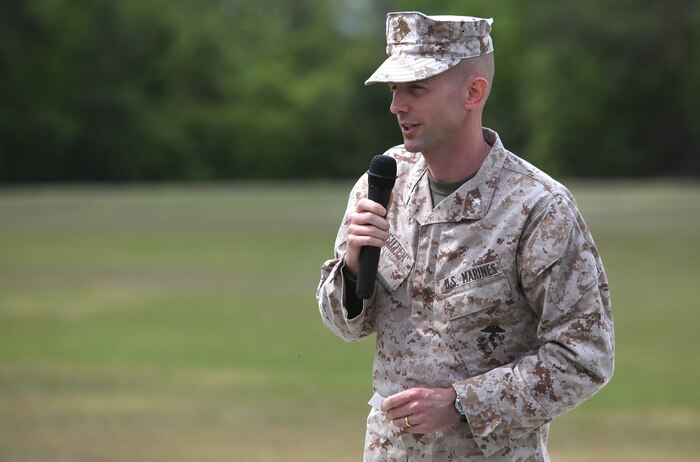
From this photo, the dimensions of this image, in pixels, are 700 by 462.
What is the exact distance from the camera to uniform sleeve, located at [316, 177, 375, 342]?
2781 mm

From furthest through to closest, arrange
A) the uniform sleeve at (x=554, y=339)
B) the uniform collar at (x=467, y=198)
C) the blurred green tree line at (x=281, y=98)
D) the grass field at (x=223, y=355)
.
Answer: the blurred green tree line at (x=281, y=98) < the grass field at (x=223, y=355) < the uniform collar at (x=467, y=198) < the uniform sleeve at (x=554, y=339)

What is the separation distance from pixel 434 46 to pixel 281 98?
57.5 m

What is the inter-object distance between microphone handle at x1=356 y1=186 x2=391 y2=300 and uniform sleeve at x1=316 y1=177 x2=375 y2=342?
8 cm

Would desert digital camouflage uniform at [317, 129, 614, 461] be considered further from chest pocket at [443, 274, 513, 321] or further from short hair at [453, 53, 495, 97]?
short hair at [453, 53, 495, 97]

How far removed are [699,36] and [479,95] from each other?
49232mm

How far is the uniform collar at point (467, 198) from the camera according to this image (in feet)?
8.84

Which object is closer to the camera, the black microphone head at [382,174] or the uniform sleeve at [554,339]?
the uniform sleeve at [554,339]

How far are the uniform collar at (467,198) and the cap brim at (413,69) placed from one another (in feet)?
0.76

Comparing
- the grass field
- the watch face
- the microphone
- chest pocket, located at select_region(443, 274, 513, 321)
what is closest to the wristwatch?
the watch face

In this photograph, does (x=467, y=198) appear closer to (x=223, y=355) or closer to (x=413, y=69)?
(x=413, y=69)

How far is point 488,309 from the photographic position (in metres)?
2.67

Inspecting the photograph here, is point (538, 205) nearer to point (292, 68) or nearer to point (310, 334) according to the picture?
point (310, 334)

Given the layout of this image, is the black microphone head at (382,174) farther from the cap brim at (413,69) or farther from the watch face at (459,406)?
the watch face at (459,406)

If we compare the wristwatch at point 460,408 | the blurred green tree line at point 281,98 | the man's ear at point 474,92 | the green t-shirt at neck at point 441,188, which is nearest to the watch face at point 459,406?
the wristwatch at point 460,408
